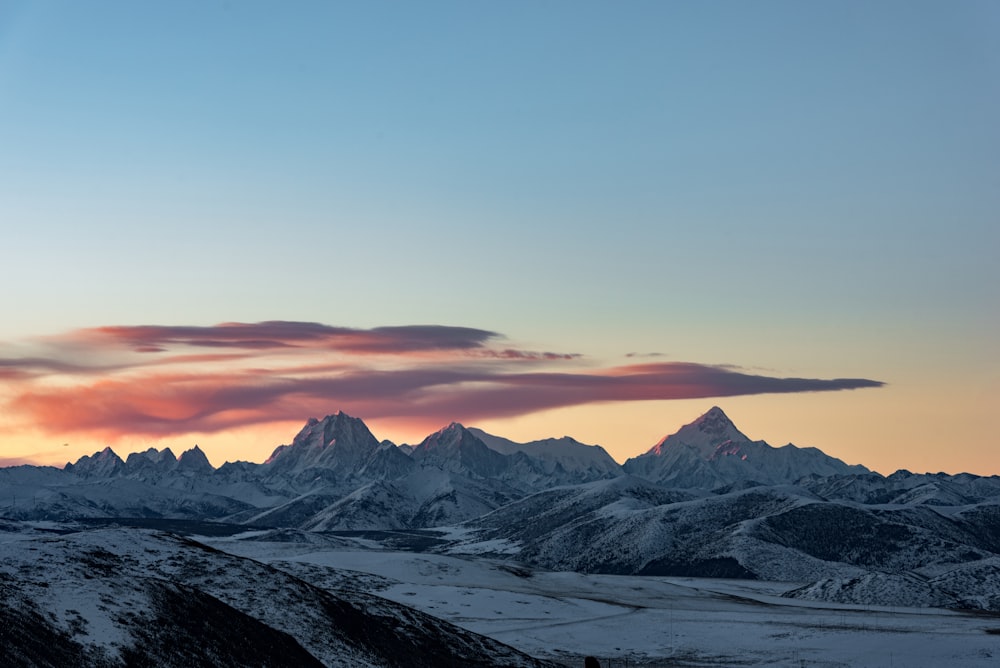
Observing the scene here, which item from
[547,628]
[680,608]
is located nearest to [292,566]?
[547,628]

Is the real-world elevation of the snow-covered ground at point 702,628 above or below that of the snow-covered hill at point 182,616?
below

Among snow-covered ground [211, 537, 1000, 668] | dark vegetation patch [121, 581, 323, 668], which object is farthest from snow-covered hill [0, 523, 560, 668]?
snow-covered ground [211, 537, 1000, 668]

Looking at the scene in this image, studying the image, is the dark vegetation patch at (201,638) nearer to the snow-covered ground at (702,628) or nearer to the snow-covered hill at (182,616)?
the snow-covered hill at (182,616)

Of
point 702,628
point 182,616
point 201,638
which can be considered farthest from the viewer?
point 702,628

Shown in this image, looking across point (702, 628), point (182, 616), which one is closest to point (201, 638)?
point (182, 616)

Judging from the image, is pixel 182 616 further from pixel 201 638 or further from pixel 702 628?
pixel 702 628

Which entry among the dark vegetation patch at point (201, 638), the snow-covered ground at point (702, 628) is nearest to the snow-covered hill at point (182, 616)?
the dark vegetation patch at point (201, 638)

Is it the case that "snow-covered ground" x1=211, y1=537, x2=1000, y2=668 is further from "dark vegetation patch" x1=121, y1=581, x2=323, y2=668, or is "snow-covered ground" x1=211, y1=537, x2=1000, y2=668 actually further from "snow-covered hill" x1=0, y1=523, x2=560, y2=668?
"dark vegetation patch" x1=121, y1=581, x2=323, y2=668

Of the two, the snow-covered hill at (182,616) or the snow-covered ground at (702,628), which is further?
the snow-covered ground at (702,628)

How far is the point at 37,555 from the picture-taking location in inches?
3369

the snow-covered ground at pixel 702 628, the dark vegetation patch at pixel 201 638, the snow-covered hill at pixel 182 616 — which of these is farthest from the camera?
the snow-covered ground at pixel 702 628

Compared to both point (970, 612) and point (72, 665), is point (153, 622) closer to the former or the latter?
point (72, 665)

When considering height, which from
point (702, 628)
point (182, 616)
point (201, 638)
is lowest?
point (702, 628)

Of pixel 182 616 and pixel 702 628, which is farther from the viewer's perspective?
pixel 702 628
